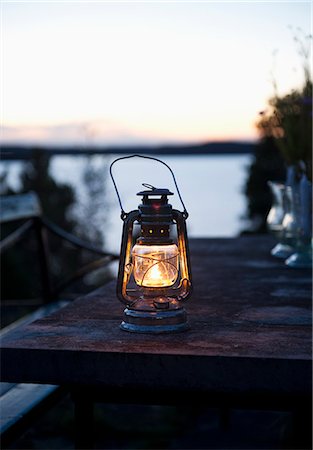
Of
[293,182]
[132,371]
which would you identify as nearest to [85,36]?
[293,182]

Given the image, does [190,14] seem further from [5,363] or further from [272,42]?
[5,363]

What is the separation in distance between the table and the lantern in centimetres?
4

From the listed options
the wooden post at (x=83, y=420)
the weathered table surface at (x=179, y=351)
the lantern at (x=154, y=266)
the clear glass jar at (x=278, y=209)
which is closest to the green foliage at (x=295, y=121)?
the clear glass jar at (x=278, y=209)

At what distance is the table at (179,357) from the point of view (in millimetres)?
1451

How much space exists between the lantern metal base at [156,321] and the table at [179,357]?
0.9 inches

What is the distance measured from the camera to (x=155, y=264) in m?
1.71

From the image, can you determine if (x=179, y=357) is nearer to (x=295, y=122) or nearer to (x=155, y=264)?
(x=155, y=264)

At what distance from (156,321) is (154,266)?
0.12 m

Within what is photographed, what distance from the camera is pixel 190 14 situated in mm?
3779

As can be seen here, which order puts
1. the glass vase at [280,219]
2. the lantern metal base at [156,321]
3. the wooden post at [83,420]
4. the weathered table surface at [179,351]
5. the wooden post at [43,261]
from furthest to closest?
the wooden post at [43,261], the glass vase at [280,219], the wooden post at [83,420], the lantern metal base at [156,321], the weathered table surface at [179,351]

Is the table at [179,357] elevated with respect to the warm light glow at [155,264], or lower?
lower

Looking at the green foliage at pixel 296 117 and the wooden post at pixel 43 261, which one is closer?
the green foliage at pixel 296 117

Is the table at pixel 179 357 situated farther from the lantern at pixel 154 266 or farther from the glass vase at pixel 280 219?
the glass vase at pixel 280 219

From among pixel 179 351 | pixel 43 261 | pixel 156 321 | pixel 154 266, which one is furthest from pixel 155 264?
pixel 43 261
